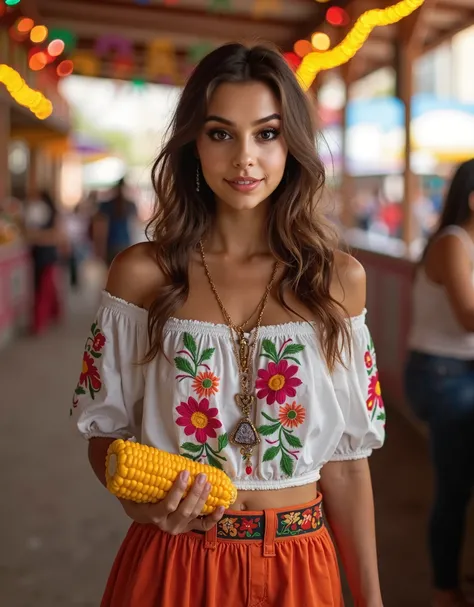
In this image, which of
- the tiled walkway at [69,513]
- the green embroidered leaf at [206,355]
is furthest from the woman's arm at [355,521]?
the tiled walkway at [69,513]

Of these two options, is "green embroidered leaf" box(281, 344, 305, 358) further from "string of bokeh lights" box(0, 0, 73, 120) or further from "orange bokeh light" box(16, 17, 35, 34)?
"orange bokeh light" box(16, 17, 35, 34)

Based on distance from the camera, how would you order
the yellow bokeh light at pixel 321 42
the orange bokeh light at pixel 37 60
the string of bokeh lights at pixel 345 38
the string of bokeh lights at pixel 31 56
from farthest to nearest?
the orange bokeh light at pixel 37 60 → the string of bokeh lights at pixel 31 56 → the yellow bokeh light at pixel 321 42 → the string of bokeh lights at pixel 345 38

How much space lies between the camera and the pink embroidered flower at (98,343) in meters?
1.49

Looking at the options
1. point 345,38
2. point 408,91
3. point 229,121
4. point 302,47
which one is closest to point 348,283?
point 229,121

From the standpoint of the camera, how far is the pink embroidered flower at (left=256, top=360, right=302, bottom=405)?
4.68 feet

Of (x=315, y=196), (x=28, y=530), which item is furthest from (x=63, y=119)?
(x=315, y=196)

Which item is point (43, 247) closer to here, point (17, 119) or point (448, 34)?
point (17, 119)

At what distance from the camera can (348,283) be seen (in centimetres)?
153

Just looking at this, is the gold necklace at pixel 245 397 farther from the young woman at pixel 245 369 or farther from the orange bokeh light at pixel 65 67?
the orange bokeh light at pixel 65 67

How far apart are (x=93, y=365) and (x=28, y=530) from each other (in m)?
2.49

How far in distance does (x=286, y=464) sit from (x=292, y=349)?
0.67ft

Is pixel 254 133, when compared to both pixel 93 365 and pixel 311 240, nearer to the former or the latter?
pixel 311 240

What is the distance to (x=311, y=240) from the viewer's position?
1542 millimetres

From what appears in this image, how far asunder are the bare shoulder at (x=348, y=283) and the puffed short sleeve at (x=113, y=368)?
0.36m
